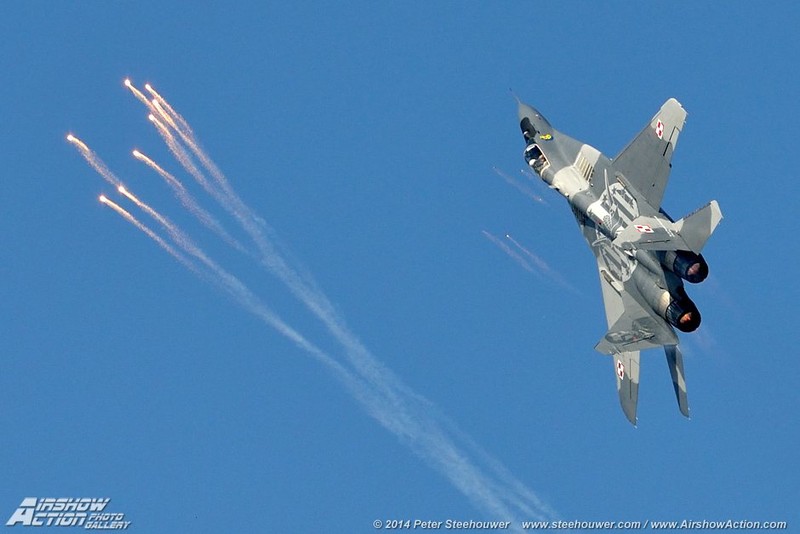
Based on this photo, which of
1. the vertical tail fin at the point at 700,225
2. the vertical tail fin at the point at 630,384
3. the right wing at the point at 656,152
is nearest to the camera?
the vertical tail fin at the point at 700,225

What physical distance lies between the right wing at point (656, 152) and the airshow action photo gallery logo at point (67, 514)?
16.7 metres

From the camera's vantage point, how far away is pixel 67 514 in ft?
153

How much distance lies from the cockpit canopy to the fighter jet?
1.0 inches

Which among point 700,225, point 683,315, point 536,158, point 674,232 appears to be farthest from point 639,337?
point 536,158

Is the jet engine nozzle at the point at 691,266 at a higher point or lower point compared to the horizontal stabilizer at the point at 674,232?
lower

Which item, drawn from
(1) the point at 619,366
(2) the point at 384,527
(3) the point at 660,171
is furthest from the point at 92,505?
(3) the point at 660,171

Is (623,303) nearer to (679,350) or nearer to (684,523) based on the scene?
(679,350)

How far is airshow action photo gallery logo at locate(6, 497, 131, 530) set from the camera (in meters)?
46.3

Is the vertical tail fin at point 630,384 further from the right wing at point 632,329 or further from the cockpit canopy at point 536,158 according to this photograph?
the cockpit canopy at point 536,158

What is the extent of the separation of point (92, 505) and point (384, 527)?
28.7ft

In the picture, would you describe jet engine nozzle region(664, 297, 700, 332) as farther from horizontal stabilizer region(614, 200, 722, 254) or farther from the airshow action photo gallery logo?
the airshow action photo gallery logo

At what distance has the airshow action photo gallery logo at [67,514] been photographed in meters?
46.3

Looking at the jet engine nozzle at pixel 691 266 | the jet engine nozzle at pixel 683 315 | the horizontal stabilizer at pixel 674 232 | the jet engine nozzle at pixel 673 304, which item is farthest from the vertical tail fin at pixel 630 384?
the jet engine nozzle at pixel 691 266

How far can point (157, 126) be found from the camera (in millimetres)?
46250
